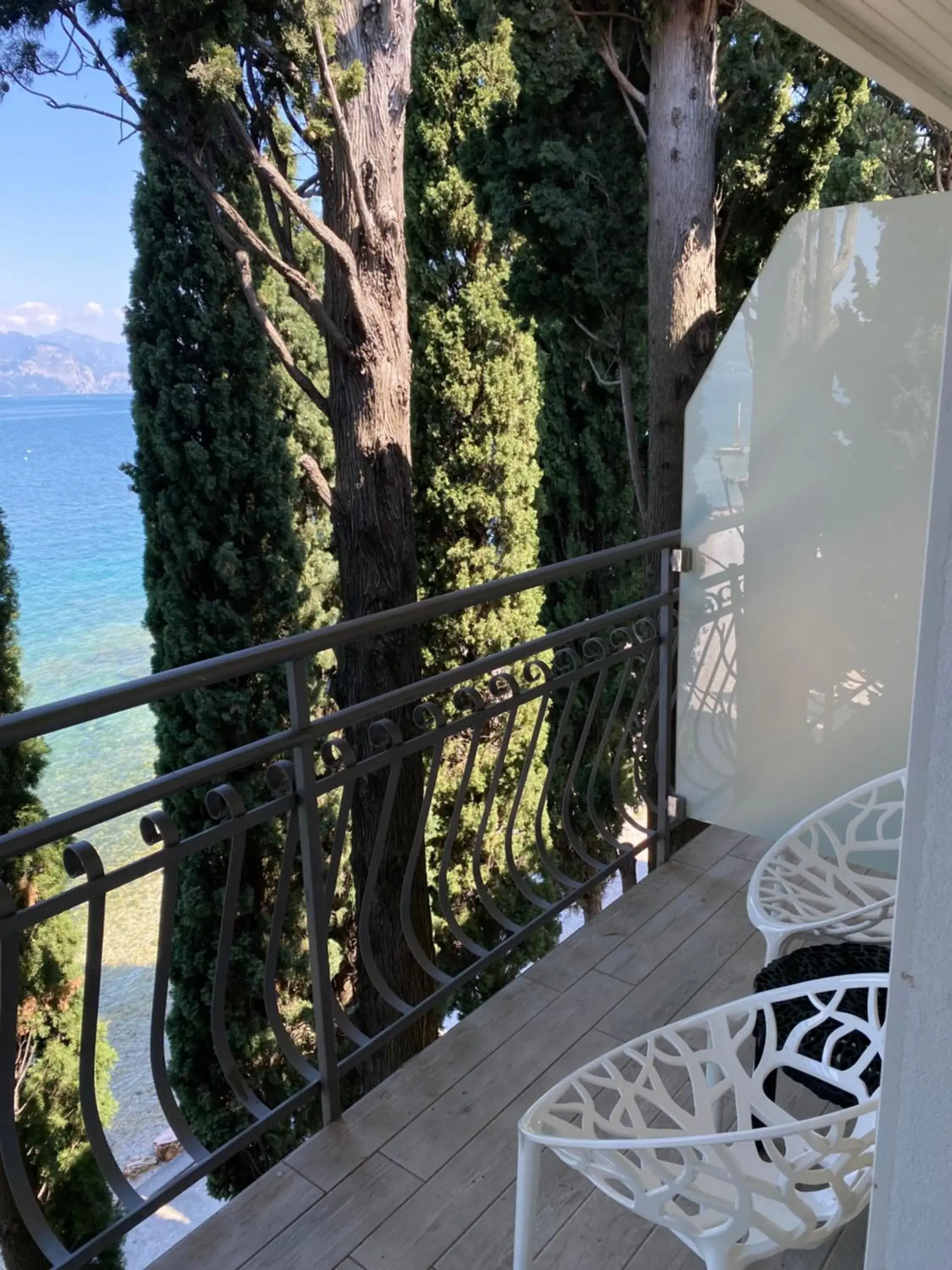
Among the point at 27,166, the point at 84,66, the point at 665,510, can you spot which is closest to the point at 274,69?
the point at 84,66

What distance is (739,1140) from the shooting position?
109 cm

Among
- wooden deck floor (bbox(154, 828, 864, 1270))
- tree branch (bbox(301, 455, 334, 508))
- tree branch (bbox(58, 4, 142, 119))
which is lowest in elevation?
wooden deck floor (bbox(154, 828, 864, 1270))

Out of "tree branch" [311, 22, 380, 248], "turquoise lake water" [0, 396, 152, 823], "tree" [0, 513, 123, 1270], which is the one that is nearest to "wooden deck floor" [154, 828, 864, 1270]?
"tree branch" [311, 22, 380, 248]

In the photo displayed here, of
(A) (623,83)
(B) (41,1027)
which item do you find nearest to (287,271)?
(A) (623,83)

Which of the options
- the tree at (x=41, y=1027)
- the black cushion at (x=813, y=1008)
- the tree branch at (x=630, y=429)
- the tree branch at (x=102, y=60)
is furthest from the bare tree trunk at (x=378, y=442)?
the black cushion at (x=813, y=1008)

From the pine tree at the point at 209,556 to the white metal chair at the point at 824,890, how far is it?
590 cm

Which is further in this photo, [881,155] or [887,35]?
[881,155]

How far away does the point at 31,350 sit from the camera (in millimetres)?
25828

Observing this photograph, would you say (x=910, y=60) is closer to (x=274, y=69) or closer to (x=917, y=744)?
(x=917, y=744)

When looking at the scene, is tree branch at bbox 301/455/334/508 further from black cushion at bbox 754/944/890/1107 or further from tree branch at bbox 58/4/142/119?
black cushion at bbox 754/944/890/1107

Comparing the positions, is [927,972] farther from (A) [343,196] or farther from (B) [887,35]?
(A) [343,196]

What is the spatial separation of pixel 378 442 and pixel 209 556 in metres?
3.14

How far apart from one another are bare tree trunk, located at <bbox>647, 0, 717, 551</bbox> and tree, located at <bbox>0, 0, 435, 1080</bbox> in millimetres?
1405

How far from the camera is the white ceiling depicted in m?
1.50
